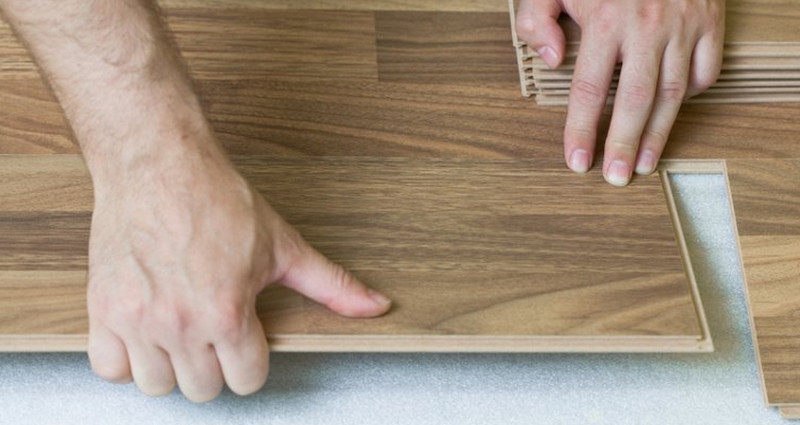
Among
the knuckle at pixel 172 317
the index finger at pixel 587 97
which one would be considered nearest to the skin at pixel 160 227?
the knuckle at pixel 172 317

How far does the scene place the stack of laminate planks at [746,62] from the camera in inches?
54.2

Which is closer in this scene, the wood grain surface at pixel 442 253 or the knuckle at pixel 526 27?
the wood grain surface at pixel 442 253

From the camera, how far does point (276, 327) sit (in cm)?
111

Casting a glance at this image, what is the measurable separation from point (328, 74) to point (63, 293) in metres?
0.46

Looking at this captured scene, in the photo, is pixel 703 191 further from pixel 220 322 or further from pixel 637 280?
pixel 220 322

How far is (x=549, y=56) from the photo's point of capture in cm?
134

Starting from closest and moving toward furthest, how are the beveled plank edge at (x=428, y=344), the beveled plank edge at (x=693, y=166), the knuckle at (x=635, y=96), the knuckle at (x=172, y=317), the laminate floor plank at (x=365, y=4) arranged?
the knuckle at (x=172, y=317), the beveled plank edge at (x=428, y=344), the knuckle at (x=635, y=96), the beveled plank edge at (x=693, y=166), the laminate floor plank at (x=365, y=4)

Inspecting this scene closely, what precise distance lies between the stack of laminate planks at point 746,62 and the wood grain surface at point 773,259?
0.37 feet

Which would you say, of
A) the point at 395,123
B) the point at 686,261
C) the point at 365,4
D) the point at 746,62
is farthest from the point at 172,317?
the point at 746,62

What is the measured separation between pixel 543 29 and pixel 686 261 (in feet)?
1.09

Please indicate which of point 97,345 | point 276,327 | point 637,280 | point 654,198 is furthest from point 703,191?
point 97,345

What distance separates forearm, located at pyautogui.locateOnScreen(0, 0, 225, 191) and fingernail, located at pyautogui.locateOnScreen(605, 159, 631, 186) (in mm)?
472

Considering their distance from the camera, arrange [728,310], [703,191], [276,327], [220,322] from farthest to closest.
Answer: [703,191] → [728,310] → [276,327] → [220,322]

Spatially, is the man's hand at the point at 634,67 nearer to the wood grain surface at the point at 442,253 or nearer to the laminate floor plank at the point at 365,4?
the wood grain surface at the point at 442,253
